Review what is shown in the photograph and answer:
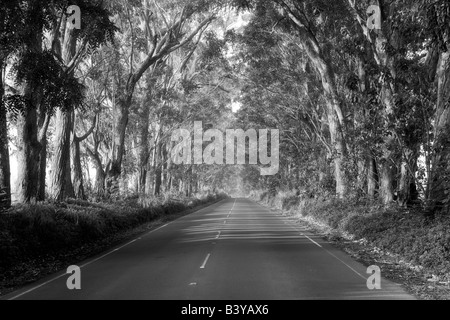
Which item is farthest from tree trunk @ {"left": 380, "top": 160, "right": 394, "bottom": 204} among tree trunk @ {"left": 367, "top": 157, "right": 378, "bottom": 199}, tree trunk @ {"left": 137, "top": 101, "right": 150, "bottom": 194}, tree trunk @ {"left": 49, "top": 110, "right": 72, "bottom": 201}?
tree trunk @ {"left": 137, "top": 101, "right": 150, "bottom": 194}

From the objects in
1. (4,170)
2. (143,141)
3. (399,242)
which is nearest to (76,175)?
(4,170)

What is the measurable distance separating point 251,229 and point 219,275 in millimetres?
11089

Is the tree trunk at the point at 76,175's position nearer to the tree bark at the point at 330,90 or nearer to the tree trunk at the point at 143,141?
the tree trunk at the point at 143,141

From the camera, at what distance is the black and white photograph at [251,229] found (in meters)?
8.62

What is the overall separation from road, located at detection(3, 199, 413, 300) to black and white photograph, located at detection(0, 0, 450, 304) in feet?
0.19

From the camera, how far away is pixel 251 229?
20234mm

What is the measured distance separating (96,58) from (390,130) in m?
17.0

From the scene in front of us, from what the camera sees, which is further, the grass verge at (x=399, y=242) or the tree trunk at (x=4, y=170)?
the tree trunk at (x=4, y=170)

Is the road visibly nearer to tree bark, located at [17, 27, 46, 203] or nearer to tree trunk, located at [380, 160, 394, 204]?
tree bark, located at [17, 27, 46, 203]

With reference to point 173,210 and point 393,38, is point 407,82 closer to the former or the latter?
point 393,38

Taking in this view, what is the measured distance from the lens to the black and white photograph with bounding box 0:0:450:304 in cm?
862

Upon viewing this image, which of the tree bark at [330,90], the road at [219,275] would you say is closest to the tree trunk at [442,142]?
the road at [219,275]

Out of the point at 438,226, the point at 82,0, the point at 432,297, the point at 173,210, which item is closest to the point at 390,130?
the point at 438,226

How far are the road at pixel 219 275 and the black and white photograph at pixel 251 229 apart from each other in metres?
0.06
